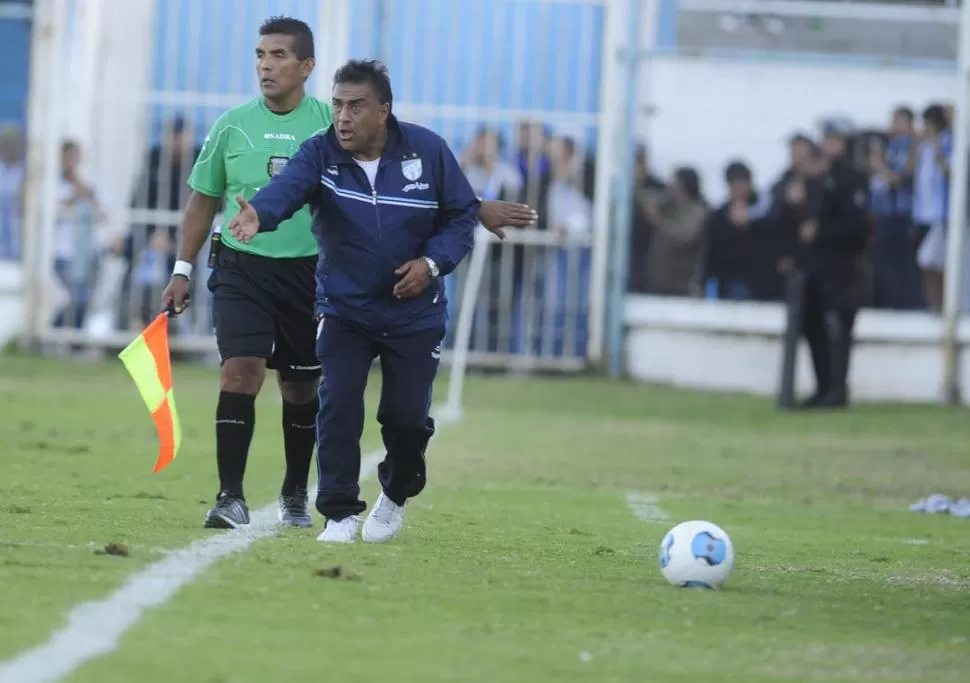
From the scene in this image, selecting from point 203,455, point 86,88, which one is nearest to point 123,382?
point 86,88

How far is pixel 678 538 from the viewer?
24.7 ft

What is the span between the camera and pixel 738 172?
22.6m

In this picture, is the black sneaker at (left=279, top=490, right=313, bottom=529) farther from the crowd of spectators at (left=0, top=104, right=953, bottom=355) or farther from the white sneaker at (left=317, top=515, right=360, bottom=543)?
the crowd of spectators at (left=0, top=104, right=953, bottom=355)

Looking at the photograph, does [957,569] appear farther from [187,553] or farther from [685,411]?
[685,411]

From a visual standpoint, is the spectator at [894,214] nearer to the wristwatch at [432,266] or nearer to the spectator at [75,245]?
the spectator at [75,245]

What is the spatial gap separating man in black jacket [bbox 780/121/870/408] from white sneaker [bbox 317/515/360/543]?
40.7 feet

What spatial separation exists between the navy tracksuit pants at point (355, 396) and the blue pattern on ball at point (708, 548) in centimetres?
152

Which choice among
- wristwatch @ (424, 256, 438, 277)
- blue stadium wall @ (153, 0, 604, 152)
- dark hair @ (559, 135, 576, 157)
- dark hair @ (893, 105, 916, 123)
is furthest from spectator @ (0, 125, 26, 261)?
wristwatch @ (424, 256, 438, 277)

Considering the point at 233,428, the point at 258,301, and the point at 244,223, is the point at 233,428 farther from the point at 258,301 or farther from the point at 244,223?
the point at 244,223

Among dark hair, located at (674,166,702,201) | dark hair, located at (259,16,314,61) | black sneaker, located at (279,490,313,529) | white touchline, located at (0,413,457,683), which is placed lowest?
black sneaker, located at (279,490,313,529)

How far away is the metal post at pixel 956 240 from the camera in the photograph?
22.1 metres

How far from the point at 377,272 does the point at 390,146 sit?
0.51m

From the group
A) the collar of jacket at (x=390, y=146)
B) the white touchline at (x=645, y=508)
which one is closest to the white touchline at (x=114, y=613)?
the collar of jacket at (x=390, y=146)

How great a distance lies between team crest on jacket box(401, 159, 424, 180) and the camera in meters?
8.42
